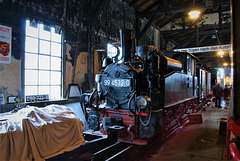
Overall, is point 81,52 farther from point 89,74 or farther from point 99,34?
point 99,34

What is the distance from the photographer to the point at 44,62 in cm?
669

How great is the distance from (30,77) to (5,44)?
1.29 metres

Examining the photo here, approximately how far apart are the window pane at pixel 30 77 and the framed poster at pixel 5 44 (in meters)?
0.77

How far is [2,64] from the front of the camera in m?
5.27

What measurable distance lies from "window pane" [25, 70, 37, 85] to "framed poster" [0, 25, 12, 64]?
30.5 inches

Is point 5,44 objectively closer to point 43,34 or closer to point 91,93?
point 43,34

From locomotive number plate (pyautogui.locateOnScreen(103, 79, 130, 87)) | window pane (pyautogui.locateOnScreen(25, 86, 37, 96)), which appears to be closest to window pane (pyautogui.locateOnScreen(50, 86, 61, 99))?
window pane (pyautogui.locateOnScreen(25, 86, 37, 96))

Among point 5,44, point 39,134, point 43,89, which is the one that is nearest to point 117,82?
point 39,134

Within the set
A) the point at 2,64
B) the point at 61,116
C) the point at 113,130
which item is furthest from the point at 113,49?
the point at 2,64

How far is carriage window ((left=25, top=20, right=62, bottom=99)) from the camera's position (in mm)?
6133

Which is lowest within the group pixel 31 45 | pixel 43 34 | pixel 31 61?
pixel 31 61

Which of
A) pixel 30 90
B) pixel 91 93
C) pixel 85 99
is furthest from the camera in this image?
pixel 30 90

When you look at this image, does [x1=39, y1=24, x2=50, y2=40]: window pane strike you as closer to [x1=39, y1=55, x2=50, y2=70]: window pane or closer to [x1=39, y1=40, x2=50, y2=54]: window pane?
[x1=39, y1=40, x2=50, y2=54]: window pane

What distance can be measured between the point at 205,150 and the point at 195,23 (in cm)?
1480
